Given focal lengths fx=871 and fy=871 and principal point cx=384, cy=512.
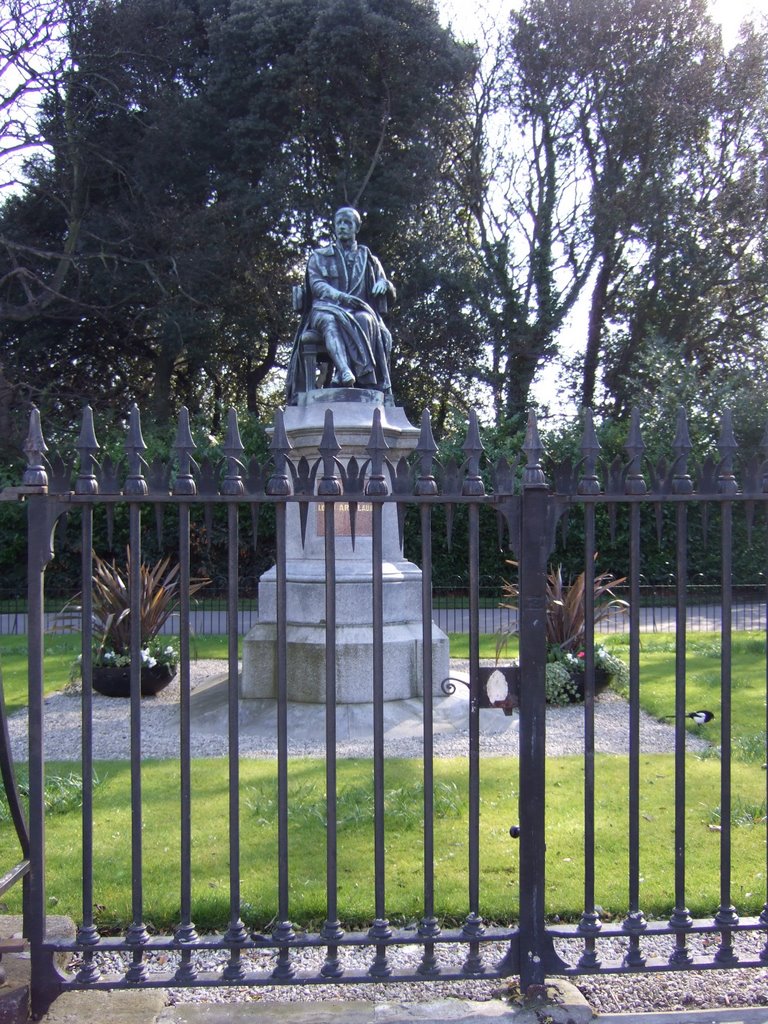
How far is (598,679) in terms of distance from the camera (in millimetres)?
8688

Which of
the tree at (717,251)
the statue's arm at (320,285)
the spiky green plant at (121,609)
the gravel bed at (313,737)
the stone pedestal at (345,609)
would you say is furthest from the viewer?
the tree at (717,251)

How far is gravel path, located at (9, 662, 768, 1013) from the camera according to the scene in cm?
310

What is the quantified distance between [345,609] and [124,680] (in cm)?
267

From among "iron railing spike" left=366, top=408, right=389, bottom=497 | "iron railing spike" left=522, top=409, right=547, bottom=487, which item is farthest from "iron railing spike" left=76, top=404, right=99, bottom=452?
"iron railing spike" left=522, top=409, right=547, bottom=487

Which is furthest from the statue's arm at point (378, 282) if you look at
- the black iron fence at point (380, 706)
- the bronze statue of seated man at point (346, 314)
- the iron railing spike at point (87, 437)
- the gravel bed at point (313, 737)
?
the iron railing spike at point (87, 437)

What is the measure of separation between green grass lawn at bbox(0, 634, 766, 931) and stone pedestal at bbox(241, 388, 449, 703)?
1306 millimetres

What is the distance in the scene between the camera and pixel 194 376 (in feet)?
87.0

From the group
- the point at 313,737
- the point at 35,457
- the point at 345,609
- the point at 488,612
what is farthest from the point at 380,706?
the point at 488,612

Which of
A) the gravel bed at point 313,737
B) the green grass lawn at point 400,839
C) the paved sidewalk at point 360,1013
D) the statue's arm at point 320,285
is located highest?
the statue's arm at point 320,285

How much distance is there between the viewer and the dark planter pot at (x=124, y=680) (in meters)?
8.66

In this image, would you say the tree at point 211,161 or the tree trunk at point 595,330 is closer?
the tree at point 211,161

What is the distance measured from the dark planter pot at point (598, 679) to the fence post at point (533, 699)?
551 cm

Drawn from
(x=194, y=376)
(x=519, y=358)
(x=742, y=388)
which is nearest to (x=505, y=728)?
(x=742, y=388)

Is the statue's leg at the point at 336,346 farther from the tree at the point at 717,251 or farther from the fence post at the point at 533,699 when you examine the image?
the tree at the point at 717,251
